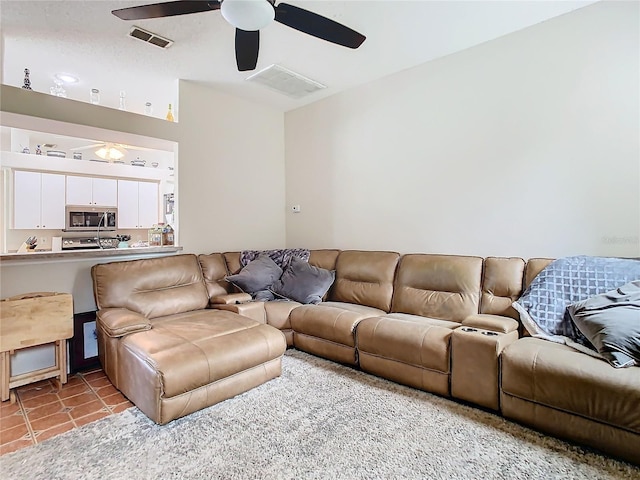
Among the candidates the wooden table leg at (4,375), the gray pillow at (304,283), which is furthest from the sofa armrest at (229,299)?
the wooden table leg at (4,375)

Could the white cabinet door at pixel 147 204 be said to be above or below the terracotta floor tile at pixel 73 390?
above

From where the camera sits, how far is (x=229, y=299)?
334 cm

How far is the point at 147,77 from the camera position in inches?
143

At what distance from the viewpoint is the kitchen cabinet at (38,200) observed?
5.20m

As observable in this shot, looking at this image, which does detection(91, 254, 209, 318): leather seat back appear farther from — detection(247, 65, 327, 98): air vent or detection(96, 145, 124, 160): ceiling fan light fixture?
detection(96, 145, 124, 160): ceiling fan light fixture

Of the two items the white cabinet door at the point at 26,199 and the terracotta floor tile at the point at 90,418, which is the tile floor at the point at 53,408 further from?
the white cabinet door at the point at 26,199

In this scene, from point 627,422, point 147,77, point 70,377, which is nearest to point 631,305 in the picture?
point 627,422

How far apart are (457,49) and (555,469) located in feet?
10.8

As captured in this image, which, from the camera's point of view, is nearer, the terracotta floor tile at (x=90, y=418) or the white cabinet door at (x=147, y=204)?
the terracotta floor tile at (x=90, y=418)

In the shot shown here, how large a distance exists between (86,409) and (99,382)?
1.61 feet

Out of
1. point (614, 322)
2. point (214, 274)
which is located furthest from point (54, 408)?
point (614, 322)

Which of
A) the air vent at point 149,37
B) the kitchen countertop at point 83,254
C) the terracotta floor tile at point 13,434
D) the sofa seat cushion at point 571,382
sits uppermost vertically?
the air vent at point 149,37

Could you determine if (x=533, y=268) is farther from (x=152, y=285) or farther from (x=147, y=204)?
(x=147, y=204)

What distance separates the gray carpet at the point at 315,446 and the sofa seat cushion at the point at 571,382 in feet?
0.75
